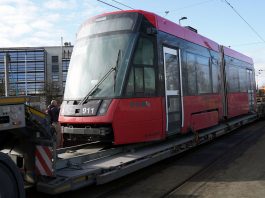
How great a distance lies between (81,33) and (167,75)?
88.3 inches

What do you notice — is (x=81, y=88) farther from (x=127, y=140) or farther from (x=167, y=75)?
(x=167, y=75)

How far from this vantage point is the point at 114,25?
28.2 feet

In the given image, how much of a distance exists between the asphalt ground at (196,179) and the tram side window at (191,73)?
1.84 metres

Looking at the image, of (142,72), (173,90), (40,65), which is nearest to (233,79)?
(173,90)

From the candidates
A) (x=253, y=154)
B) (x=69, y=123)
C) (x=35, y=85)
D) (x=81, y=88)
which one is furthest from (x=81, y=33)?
(x=35, y=85)

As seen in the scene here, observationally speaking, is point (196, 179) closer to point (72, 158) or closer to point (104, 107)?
point (104, 107)

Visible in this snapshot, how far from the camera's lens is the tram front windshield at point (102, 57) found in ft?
26.4

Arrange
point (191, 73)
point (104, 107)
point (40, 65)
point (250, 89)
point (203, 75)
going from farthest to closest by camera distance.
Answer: point (40, 65) → point (250, 89) → point (203, 75) → point (191, 73) → point (104, 107)

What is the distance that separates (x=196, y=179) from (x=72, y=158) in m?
2.63

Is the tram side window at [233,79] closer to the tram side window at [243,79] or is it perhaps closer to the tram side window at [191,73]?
the tram side window at [243,79]

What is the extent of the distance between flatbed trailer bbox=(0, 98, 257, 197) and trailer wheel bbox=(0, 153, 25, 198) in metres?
0.02

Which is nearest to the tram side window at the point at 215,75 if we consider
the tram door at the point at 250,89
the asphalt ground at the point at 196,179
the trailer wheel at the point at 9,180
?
the asphalt ground at the point at 196,179

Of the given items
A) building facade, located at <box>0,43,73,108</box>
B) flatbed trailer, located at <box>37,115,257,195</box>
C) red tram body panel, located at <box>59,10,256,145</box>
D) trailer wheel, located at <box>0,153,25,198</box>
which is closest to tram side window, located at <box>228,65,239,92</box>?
red tram body panel, located at <box>59,10,256,145</box>

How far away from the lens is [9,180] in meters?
5.11
